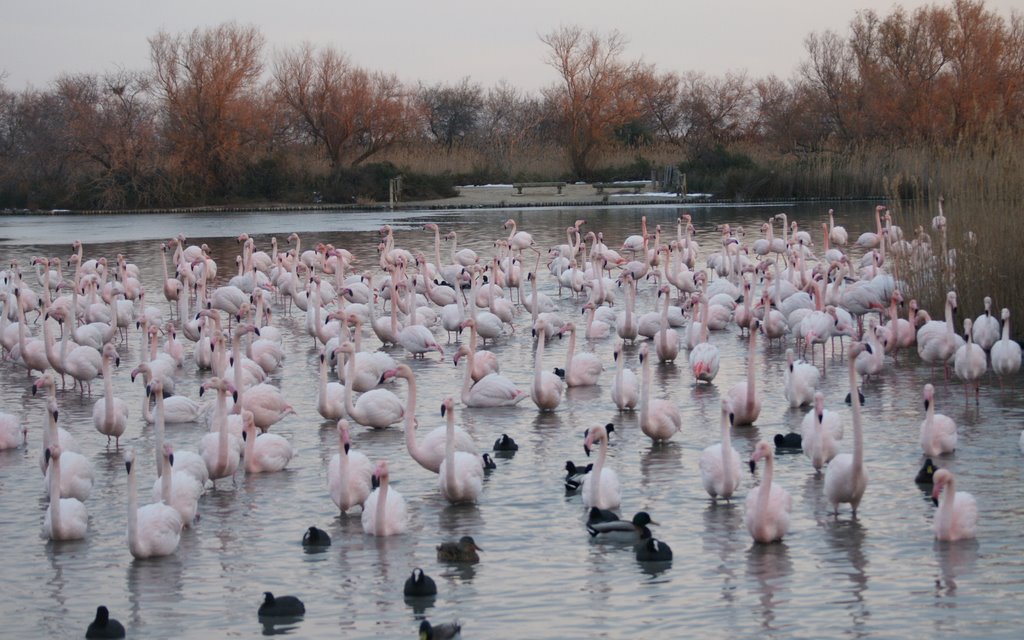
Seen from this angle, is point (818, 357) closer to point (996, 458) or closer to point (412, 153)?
point (996, 458)

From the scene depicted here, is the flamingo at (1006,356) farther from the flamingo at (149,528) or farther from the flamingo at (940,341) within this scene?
the flamingo at (149,528)

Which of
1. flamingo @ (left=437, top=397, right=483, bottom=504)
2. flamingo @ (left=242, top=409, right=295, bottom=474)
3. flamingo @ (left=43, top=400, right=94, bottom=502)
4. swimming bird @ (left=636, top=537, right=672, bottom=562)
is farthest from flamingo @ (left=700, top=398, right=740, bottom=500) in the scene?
flamingo @ (left=43, top=400, right=94, bottom=502)

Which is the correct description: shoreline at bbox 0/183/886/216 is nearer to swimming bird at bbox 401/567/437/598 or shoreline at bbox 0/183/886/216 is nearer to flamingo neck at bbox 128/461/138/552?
flamingo neck at bbox 128/461/138/552

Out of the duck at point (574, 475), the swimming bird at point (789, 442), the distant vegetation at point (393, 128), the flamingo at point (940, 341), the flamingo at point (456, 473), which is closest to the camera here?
the flamingo at point (456, 473)

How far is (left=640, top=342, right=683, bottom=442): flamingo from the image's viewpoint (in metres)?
10.8

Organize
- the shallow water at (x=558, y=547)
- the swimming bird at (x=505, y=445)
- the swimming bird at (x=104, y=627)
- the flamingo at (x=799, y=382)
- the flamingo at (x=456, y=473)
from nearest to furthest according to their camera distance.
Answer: the swimming bird at (x=104, y=627) → the shallow water at (x=558, y=547) → the flamingo at (x=456, y=473) → the swimming bird at (x=505, y=445) → the flamingo at (x=799, y=382)

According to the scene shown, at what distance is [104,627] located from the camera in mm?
6949

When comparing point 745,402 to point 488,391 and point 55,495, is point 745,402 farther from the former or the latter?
point 55,495

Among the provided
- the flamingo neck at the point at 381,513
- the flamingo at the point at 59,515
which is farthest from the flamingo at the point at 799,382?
the flamingo at the point at 59,515

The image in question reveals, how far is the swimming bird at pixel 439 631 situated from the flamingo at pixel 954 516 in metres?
3.10

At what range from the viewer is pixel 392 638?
23.0 feet

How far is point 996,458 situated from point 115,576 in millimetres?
6416

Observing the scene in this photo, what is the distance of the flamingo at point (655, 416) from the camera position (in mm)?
10789

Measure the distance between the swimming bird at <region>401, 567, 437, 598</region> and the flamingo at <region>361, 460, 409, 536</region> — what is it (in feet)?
3.56
